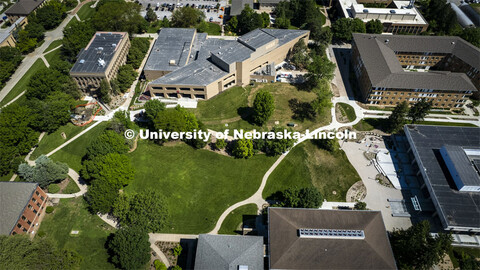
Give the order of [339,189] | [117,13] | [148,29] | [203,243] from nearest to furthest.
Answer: [203,243] < [339,189] < [117,13] < [148,29]

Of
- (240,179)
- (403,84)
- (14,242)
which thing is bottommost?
(240,179)

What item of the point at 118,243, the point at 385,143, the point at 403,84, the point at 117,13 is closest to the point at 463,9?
the point at 403,84

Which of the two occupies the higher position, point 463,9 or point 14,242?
point 463,9

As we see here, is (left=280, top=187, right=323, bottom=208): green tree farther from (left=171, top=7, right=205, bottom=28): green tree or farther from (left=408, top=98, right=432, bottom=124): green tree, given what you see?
(left=171, top=7, right=205, bottom=28): green tree

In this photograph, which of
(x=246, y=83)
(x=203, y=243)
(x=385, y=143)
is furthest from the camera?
(x=246, y=83)

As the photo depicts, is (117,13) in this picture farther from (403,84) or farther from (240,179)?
(403,84)
